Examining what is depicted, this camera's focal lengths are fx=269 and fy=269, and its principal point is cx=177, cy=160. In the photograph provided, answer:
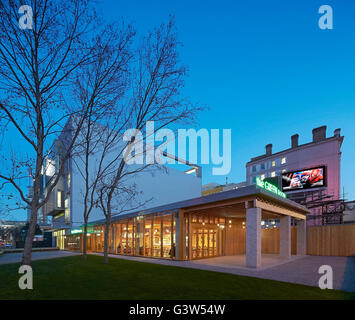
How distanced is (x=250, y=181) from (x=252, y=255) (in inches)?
1872

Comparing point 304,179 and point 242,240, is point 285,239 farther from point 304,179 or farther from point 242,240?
point 304,179

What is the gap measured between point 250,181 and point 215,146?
43565 mm

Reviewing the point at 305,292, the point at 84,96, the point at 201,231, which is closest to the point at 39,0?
the point at 84,96

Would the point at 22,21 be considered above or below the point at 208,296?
above

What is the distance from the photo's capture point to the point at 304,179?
38.7 metres

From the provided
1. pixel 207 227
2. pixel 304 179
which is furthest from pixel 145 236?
pixel 304 179

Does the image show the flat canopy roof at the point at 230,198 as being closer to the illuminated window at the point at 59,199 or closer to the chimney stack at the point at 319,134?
the illuminated window at the point at 59,199

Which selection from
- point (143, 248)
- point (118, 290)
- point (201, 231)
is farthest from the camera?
point (143, 248)

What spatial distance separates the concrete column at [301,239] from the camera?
85.4 ft

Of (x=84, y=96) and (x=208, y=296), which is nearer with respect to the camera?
(x=208, y=296)

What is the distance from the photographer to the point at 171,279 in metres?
11.2
